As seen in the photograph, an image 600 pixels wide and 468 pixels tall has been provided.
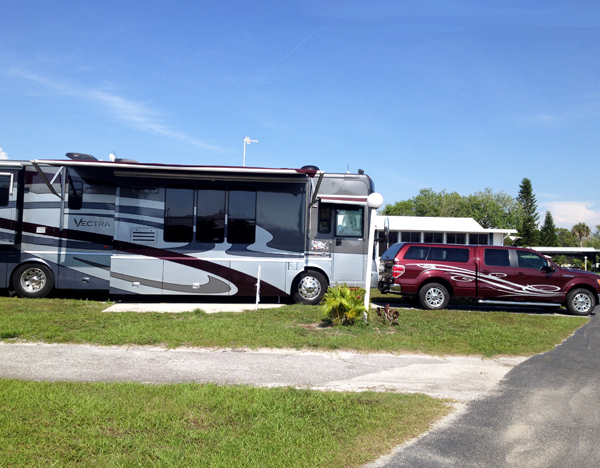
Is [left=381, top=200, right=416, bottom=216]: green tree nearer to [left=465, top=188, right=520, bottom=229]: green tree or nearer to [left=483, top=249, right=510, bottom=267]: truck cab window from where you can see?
[left=465, top=188, right=520, bottom=229]: green tree

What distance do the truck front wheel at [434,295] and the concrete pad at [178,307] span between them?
392 centimetres

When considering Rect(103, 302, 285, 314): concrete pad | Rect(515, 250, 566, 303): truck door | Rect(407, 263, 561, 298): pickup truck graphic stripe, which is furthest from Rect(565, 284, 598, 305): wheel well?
Rect(103, 302, 285, 314): concrete pad

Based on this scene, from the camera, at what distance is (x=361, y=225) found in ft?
41.7

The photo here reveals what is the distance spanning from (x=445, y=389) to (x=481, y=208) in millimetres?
72794

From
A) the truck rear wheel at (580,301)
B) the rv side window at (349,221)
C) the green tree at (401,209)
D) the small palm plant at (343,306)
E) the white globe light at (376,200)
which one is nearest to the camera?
the small palm plant at (343,306)

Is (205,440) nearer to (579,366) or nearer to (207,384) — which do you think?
(207,384)

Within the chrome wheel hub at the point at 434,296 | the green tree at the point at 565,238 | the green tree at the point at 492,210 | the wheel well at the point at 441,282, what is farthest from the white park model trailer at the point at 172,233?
the green tree at the point at 565,238

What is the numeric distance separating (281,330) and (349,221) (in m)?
4.55

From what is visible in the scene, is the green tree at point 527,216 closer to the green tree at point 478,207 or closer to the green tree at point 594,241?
the green tree at point 478,207

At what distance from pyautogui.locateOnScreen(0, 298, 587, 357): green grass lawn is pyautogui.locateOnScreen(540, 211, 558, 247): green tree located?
74.2 meters

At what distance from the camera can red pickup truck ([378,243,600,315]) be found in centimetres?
1310

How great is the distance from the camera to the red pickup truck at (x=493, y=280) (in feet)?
43.0

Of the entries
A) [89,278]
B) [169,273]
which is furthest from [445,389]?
[89,278]

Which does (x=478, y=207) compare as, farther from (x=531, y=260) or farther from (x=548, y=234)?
(x=531, y=260)
